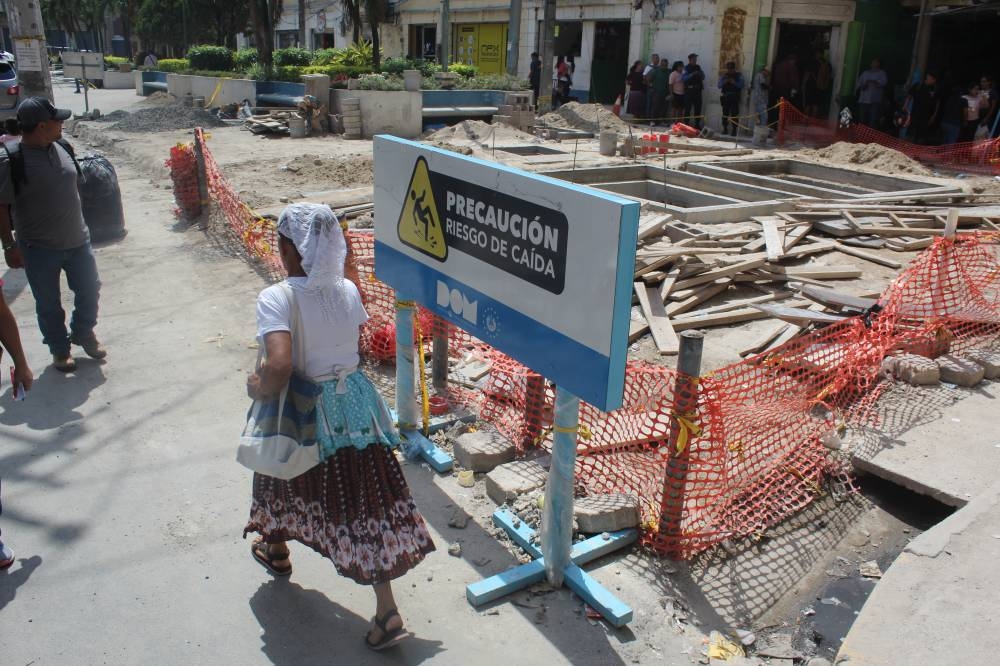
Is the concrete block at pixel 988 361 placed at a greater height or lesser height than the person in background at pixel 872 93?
lesser

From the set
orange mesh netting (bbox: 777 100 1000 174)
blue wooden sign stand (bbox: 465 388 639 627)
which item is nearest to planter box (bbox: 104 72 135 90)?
orange mesh netting (bbox: 777 100 1000 174)

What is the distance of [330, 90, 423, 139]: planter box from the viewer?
21.4m

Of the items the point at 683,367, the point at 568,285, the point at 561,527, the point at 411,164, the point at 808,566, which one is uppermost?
the point at 411,164

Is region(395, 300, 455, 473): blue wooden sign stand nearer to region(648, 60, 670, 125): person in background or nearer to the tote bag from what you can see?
the tote bag

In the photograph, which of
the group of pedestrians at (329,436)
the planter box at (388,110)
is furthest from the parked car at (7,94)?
the group of pedestrians at (329,436)

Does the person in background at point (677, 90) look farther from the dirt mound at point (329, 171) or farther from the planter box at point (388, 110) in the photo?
the dirt mound at point (329, 171)

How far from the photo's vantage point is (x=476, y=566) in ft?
13.1

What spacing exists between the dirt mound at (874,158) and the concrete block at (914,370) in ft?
36.4

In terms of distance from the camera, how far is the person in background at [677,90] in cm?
2420

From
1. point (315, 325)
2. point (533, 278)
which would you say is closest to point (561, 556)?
point (533, 278)

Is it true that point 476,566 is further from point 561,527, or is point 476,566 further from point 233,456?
point 233,456

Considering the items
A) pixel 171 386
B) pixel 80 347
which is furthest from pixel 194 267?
pixel 171 386

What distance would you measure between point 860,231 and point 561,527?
8538 millimetres

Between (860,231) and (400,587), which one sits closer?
(400,587)
